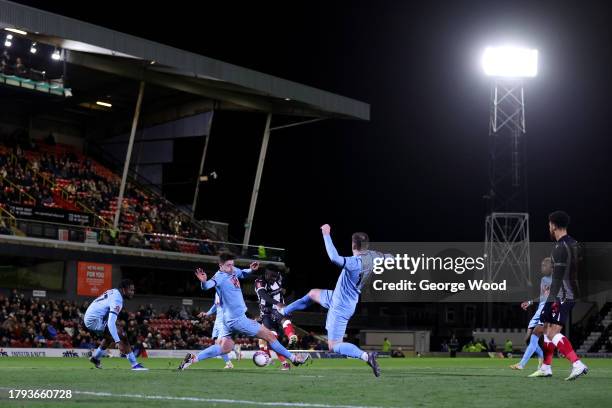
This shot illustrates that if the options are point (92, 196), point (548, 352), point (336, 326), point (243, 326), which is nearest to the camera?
point (336, 326)

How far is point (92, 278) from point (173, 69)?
36.8 ft

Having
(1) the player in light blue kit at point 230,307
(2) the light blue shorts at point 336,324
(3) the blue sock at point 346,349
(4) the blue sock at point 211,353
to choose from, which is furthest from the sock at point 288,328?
(3) the blue sock at point 346,349

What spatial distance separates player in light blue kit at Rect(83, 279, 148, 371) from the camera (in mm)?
19641

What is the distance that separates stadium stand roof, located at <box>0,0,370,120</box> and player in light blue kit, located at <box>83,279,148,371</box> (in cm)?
2368

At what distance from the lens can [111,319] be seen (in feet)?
64.7

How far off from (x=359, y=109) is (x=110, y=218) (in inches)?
653

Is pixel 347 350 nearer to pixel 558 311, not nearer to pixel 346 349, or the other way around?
pixel 346 349

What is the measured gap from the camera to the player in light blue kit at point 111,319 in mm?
19641

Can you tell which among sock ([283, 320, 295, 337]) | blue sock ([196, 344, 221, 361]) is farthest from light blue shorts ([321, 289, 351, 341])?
sock ([283, 320, 295, 337])

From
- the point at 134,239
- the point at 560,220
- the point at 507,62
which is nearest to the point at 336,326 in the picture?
the point at 560,220

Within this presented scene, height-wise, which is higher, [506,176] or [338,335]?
[506,176]

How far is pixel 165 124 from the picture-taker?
58.3 meters

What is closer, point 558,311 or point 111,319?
point 558,311

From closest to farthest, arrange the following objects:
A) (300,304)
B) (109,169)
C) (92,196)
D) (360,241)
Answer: (360,241) → (300,304) → (92,196) → (109,169)
